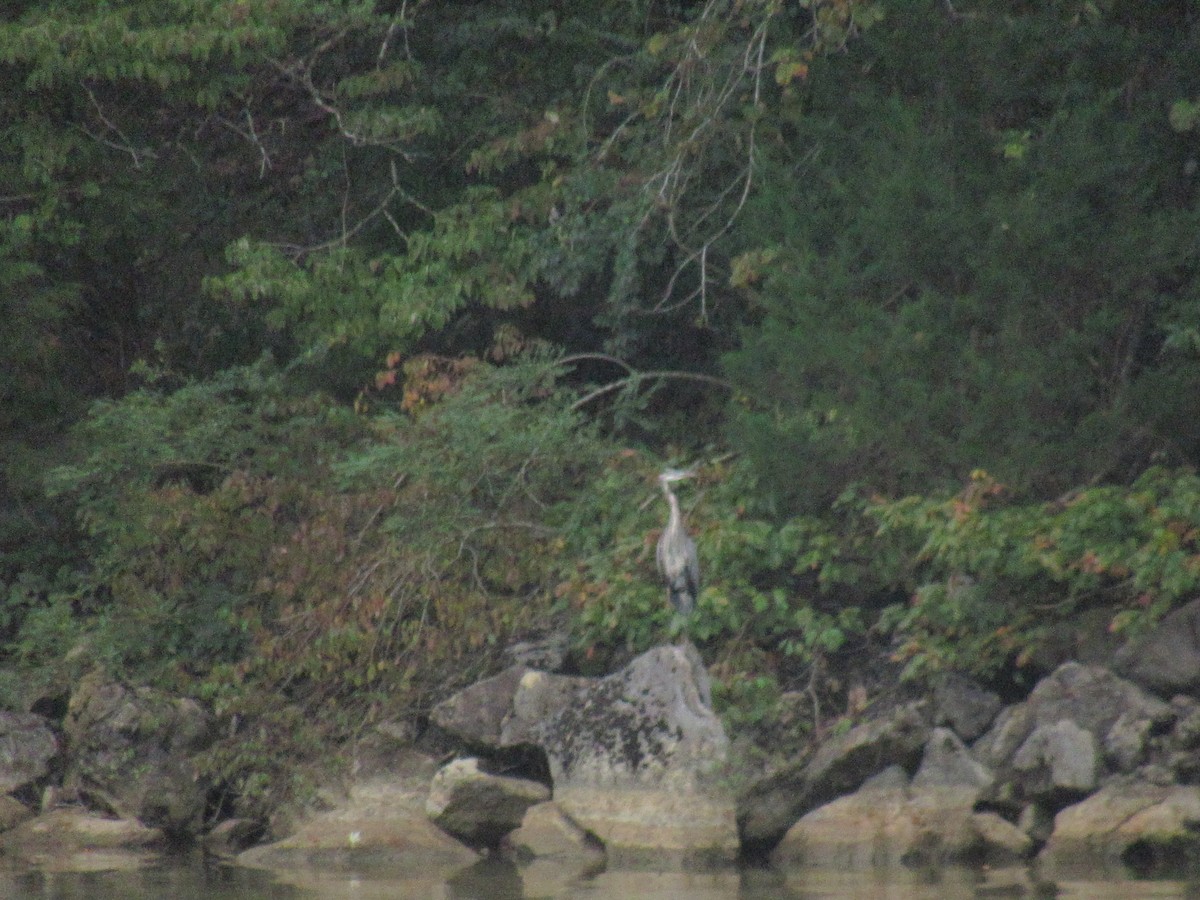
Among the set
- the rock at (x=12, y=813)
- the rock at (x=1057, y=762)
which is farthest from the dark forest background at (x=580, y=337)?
the rock at (x=12, y=813)

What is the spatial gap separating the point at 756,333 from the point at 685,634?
175 centimetres

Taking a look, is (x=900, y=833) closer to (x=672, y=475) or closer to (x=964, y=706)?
(x=964, y=706)

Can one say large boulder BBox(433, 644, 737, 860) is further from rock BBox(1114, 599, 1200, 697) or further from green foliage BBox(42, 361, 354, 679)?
green foliage BBox(42, 361, 354, 679)

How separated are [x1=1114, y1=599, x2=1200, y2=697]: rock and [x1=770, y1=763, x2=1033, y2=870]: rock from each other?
109cm

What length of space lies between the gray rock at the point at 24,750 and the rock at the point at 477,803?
2.97 m

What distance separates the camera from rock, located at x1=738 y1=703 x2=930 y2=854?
30.8 ft

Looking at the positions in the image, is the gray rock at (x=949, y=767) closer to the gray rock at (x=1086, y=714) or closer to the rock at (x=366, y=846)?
the gray rock at (x=1086, y=714)

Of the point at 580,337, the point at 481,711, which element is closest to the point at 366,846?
the point at 481,711

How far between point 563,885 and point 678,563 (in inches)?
92.4

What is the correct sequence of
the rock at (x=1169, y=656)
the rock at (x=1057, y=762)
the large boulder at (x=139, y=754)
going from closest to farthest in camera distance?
the rock at (x=1057, y=762) → the rock at (x=1169, y=656) → the large boulder at (x=139, y=754)

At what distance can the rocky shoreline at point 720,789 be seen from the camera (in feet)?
28.6

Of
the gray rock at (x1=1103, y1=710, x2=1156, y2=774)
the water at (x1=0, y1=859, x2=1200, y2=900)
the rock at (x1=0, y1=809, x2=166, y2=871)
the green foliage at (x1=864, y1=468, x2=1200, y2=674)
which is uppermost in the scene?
the green foliage at (x1=864, y1=468, x2=1200, y2=674)

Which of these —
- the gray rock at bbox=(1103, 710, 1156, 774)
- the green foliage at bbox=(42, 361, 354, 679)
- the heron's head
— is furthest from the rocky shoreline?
the green foliage at bbox=(42, 361, 354, 679)

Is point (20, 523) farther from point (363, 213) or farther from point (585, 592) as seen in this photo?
point (585, 592)
